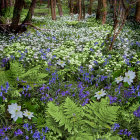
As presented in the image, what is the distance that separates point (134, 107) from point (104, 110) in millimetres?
→ 664

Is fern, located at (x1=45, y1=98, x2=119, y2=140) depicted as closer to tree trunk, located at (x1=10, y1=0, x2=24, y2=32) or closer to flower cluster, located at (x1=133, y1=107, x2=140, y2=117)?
flower cluster, located at (x1=133, y1=107, x2=140, y2=117)

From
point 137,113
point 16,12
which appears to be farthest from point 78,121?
point 16,12

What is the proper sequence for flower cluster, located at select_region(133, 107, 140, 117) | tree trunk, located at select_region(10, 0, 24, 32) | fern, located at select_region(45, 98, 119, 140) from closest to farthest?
fern, located at select_region(45, 98, 119, 140) → flower cluster, located at select_region(133, 107, 140, 117) → tree trunk, located at select_region(10, 0, 24, 32)

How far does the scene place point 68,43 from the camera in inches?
246

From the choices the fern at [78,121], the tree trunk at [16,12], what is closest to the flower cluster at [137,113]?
the fern at [78,121]

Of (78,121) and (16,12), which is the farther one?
(16,12)

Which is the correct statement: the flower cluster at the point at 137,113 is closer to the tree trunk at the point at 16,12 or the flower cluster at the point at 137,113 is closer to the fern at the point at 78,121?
the fern at the point at 78,121

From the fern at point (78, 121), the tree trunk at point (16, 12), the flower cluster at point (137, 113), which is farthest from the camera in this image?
the tree trunk at point (16, 12)

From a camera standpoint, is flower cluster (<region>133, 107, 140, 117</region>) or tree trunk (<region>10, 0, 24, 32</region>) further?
tree trunk (<region>10, 0, 24, 32</region>)

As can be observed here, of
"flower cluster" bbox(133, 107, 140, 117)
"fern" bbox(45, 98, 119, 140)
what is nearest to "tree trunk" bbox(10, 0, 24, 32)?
"fern" bbox(45, 98, 119, 140)

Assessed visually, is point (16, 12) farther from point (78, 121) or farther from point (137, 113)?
point (137, 113)

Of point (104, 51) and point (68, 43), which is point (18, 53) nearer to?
point (68, 43)

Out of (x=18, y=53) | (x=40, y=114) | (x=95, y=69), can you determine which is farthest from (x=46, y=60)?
(x=40, y=114)

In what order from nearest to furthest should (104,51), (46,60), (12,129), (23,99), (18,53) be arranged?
(12,129) → (23,99) → (46,60) → (18,53) → (104,51)
